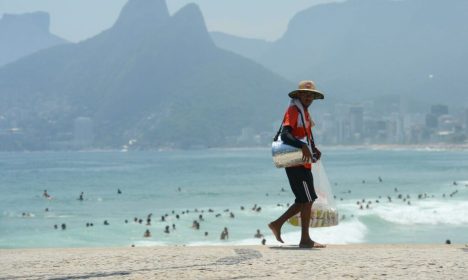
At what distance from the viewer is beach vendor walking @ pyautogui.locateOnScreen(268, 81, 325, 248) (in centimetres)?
794

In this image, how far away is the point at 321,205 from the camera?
8430 mm

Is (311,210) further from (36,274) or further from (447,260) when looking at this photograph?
(36,274)

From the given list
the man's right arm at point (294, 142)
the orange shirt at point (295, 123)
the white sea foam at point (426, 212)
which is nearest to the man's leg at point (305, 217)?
the orange shirt at point (295, 123)

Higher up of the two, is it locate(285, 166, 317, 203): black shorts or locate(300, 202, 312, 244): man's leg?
locate(285, 166, 317, 203): black shorts

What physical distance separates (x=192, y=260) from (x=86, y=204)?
53938mm

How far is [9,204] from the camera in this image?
208ft

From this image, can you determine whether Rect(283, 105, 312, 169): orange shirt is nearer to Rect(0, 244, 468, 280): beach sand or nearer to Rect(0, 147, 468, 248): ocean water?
Rect(0, 244, 468, 280): beach sand

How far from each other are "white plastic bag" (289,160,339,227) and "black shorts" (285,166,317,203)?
0.38 metres

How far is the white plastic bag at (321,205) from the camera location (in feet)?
27.6

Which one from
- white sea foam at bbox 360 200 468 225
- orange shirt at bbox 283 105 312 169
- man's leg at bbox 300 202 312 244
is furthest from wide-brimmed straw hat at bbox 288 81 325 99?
white sea foam at bbox 360 200 468 225

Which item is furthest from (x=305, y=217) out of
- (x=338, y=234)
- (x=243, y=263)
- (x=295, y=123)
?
(x=338, y=234)

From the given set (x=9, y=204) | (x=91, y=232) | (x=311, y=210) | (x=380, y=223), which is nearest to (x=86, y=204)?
(x=9, y=204)

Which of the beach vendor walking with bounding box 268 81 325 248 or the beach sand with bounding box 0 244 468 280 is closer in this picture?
the beach sand with bounding box 0 244 468 280

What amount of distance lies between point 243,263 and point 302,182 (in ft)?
4.34
